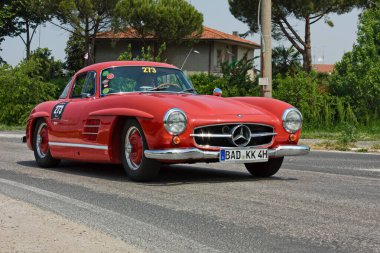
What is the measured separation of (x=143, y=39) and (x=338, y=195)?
4753cm

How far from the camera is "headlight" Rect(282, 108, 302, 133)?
7984mm

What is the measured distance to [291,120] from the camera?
26.4 ft

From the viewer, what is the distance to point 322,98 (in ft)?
77.8

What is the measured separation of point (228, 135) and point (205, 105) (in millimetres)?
442

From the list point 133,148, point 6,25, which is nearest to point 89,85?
point 133,148

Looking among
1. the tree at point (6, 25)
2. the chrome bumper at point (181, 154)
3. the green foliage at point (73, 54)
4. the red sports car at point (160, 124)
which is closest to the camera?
the chrome bumper at point (181, 154)

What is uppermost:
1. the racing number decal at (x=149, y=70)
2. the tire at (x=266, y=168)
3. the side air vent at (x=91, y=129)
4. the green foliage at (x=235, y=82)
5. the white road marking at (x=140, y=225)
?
the green foliage at (x=235, y=82)

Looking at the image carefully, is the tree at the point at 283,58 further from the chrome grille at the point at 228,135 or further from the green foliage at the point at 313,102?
the chrome grille at the point at 228,135

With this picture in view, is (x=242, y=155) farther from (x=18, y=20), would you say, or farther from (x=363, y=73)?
(x=18, y=20)

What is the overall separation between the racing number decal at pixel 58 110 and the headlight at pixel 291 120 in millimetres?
3208

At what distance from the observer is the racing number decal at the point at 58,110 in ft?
31.2

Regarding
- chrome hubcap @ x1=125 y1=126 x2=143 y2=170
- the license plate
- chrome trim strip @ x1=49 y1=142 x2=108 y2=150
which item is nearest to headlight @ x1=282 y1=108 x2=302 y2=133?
the license plate

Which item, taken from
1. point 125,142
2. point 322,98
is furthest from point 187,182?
point 322,98

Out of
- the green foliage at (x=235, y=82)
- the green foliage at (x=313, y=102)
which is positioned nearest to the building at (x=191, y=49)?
the green foliage at (x=235, y=82)
